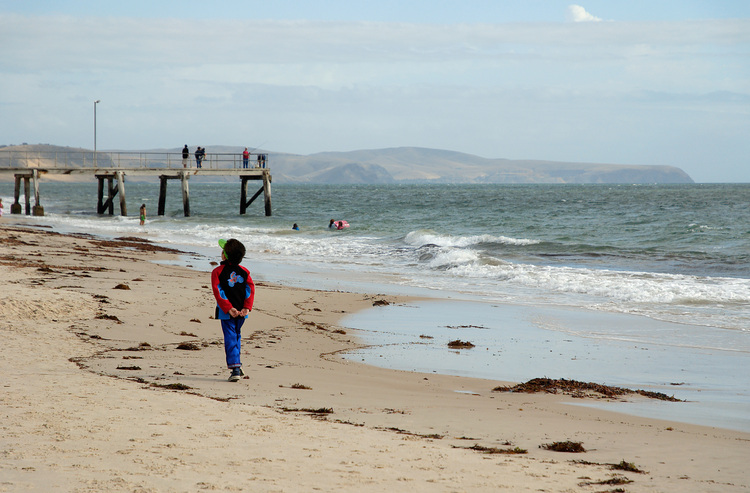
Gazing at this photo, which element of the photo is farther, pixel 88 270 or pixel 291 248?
pixel 291 248

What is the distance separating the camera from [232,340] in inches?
268

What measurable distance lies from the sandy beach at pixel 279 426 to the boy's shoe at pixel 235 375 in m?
0.07

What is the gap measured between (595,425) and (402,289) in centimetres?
1010

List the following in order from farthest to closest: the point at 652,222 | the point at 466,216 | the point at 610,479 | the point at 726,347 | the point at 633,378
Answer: the point at 466,216
the point at 652,222
the point at 726,347
the point at 633,378
the point at 610,479

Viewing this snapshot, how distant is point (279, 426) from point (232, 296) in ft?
6.88

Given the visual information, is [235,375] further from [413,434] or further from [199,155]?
[199,155]

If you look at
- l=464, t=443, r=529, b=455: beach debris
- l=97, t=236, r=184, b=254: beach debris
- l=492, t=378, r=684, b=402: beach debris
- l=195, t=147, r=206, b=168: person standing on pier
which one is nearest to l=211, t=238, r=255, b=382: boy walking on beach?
l=492, t=378, r=684, b=402: beach debris

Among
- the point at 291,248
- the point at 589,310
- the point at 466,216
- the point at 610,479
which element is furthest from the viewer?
the point at 466,216

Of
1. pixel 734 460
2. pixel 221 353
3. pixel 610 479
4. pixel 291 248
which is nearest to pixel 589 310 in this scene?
pixel 221 353

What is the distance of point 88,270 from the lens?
48.4 ft

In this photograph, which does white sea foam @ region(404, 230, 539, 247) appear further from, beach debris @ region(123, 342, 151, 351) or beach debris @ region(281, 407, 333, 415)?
beach debris @ region(281, 407, 333, 415)

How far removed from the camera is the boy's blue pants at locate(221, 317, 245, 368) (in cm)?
674

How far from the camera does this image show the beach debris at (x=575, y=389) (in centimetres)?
686

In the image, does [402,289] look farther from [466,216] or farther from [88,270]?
[466,216]
